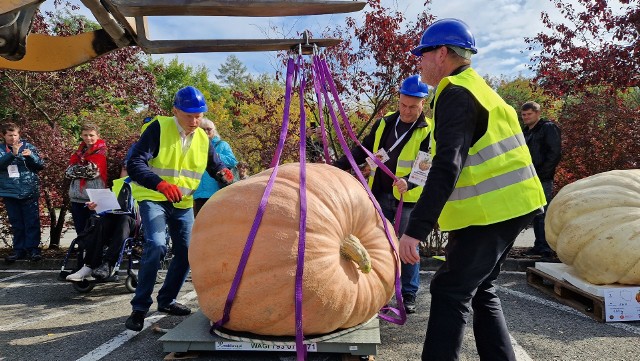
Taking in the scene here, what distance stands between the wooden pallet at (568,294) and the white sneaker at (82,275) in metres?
4.60

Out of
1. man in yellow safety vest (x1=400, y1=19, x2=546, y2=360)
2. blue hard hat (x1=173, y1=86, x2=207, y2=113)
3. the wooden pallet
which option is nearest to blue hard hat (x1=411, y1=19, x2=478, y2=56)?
man in yellow safety vest (x1=400, y1=19, x2=546, y2=360)

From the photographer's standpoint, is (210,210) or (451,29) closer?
(451,29)

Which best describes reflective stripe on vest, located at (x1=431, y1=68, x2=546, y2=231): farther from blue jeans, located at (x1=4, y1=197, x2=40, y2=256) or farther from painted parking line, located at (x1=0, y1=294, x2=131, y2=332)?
blue jeans, located at (x1=4, y1=197, x2=40, y2=256)

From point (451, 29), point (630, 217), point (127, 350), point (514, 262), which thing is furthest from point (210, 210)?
point (514, 262)

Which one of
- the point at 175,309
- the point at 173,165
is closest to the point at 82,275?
the point at 175,309

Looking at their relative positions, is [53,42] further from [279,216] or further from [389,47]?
[389,47]

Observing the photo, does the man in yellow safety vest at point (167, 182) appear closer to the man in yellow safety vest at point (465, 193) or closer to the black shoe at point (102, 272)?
the black shoe at point (102, 272)

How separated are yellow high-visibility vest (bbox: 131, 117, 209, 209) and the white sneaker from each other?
152 cm

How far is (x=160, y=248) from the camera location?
377 cm

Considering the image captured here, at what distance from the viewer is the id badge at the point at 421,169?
13.2 feet

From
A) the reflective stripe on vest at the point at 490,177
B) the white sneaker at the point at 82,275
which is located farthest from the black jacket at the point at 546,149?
the white sneaker at the point at 82,275

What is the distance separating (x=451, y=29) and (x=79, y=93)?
6.94 m

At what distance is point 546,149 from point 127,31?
5230mm

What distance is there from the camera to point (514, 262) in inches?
242
